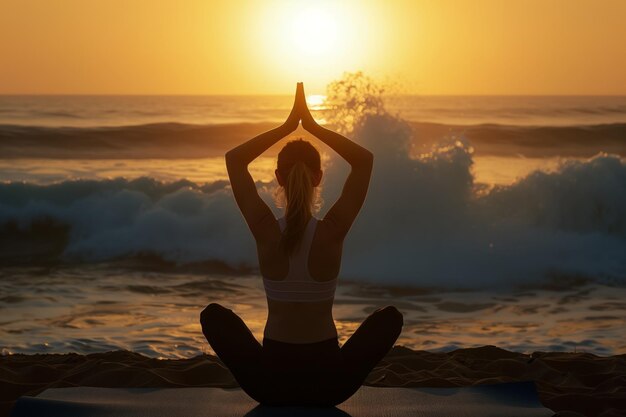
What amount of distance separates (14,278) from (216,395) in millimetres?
7668

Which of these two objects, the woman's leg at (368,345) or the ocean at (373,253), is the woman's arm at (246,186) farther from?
the ocean at (373,253)

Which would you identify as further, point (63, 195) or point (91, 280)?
point (63, 195)

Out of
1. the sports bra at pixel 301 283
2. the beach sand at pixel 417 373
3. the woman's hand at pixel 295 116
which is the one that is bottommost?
the beach sand at pixel 417 373

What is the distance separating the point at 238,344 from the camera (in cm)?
409

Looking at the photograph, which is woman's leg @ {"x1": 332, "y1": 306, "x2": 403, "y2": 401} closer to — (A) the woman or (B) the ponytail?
(A) the woman

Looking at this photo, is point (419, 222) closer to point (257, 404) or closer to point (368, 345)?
point (257, 404)

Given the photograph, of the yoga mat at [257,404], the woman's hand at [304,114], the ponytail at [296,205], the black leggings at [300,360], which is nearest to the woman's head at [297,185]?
the ponytail at [296,205]

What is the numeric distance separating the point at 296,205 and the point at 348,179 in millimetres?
300

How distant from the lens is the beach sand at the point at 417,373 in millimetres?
5203

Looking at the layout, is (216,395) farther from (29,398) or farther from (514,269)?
(514,269)

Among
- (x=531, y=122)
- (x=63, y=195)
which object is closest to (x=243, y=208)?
(x=63, y=195)

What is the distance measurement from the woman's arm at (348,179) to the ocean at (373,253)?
3.72 m

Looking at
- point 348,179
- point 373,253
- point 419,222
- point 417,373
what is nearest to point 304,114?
point 348,179

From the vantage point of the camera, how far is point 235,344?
4.10 metres
